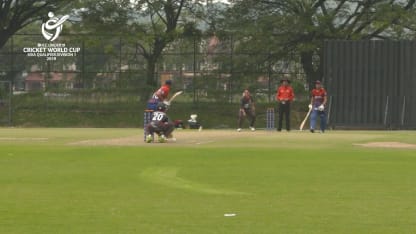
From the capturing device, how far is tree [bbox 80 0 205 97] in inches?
1954

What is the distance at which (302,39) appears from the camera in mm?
47031

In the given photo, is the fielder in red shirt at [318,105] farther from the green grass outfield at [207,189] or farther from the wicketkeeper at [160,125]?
the wicketkeeper at [160,125]

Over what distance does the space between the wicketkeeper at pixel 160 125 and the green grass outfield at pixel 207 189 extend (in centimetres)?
128

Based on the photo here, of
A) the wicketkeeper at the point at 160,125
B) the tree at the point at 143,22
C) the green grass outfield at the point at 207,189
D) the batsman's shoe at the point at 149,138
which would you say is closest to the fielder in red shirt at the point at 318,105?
the green grass outfield at the point at 207,189

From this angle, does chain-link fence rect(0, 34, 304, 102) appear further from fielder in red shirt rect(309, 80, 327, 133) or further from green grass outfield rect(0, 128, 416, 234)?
green grass outfield rect(0, 128, 416, 234)

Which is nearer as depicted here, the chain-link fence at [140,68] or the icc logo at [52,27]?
the chain-link fence at [140,68]

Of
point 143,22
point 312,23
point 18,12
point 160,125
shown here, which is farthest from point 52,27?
point 160,125

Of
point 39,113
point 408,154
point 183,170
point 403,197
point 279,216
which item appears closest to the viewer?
point 279,216

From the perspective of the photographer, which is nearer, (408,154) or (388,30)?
(408,154)

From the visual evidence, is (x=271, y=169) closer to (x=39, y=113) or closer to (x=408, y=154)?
(x=408, y=154)

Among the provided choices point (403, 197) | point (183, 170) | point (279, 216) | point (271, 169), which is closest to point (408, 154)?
point (271, 169)

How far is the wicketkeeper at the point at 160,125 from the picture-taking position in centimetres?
2352

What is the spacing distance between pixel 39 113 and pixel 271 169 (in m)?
34.8

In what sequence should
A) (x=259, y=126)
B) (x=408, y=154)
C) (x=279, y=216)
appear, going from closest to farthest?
(x=279, y=216)
(x=408, y=154)
(x=259, y=126)
